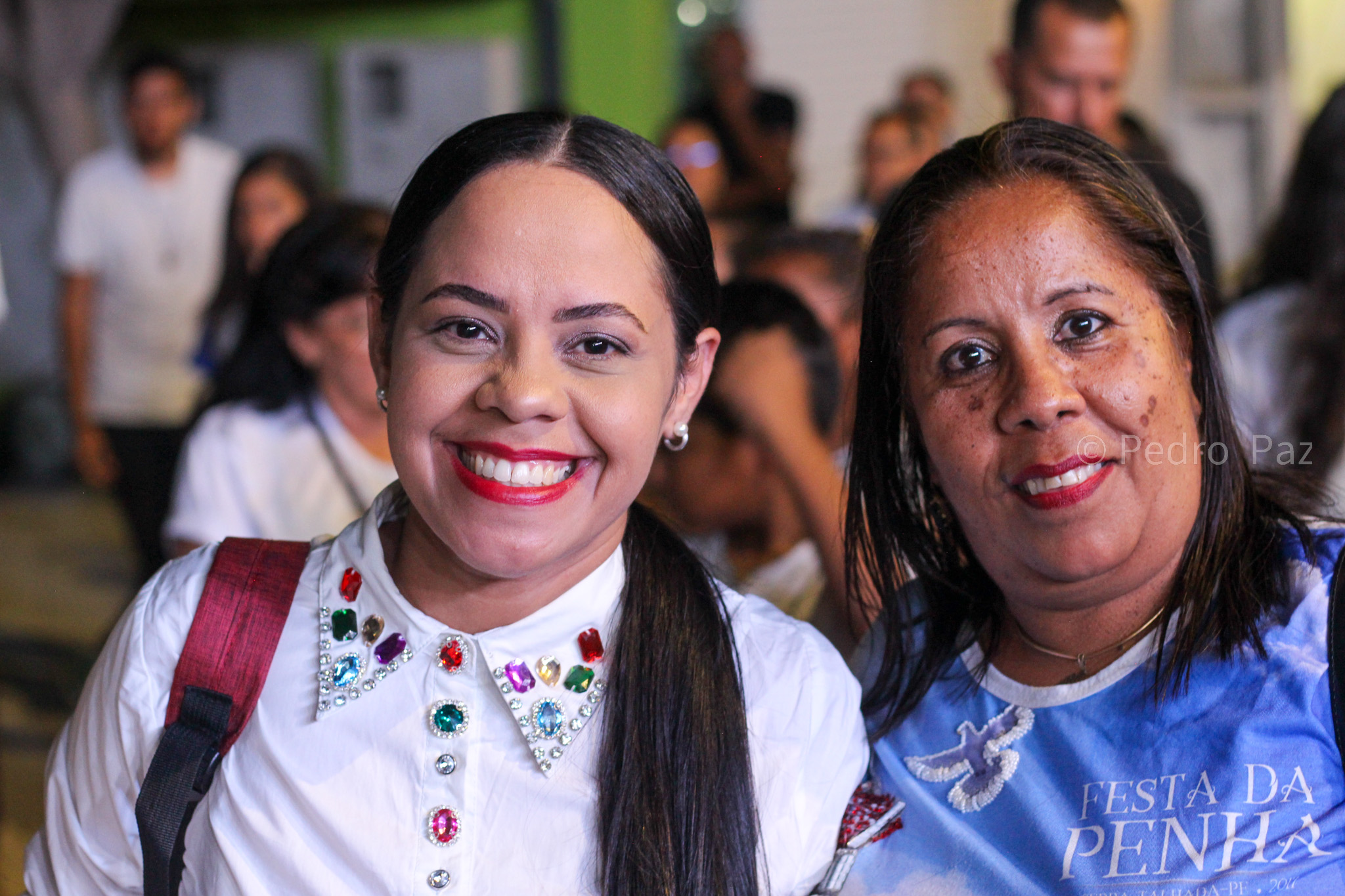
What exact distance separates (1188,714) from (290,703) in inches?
37.3

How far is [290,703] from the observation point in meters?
1.41

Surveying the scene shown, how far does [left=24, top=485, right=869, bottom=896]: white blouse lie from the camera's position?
135 cm

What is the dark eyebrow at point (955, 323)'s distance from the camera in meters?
1.45

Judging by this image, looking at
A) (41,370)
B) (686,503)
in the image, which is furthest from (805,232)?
(41,370)

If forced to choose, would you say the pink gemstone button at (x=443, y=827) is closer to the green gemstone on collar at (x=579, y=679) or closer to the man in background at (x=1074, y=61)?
the green gemstone on collar at (x=579, y=679)

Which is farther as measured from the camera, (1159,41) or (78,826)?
(1159,41)

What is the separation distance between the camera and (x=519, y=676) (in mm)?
1401

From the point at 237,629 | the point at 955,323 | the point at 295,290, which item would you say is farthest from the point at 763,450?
the point at 237,629

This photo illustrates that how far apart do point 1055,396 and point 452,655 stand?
0.70 metres

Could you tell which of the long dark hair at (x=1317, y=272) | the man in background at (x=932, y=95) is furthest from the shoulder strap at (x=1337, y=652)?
the man in background at (x=932, y=95)

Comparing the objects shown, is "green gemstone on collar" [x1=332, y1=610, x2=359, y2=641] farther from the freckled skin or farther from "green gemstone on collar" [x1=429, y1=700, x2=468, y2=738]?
the freckled skin

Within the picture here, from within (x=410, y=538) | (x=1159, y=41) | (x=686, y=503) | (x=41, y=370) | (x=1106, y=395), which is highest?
(x=1159, y=41)

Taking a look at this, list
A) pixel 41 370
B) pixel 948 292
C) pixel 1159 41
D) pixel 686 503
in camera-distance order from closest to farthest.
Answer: pixel 948 292 < pixel 686 503 < pixel 1159 41 < pixel 41 370

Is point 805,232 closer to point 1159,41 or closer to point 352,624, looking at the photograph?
point 352,624
